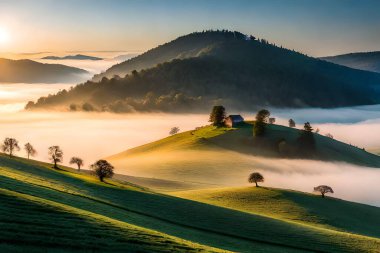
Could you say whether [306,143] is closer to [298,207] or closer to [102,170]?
[298,207]

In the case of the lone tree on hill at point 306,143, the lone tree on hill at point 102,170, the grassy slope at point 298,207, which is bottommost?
the grassy slope at point 298,207

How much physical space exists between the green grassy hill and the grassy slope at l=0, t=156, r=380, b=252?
59260mm

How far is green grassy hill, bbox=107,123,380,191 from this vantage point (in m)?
142

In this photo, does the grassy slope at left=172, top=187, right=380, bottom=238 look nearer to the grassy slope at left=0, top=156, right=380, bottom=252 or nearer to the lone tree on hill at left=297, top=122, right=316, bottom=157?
the grassy slope at left=0, top=156, right=380, bottom=252

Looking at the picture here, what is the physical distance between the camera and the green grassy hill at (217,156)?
142 meters

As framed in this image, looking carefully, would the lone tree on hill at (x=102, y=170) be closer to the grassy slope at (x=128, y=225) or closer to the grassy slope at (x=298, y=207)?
the grassy slope at (x=128, y=225)

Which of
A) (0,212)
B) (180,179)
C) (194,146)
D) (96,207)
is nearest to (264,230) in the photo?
(96,207)

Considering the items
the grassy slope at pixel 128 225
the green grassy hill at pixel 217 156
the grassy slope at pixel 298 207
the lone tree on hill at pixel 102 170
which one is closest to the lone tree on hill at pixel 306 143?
the green grassy hill at pixel 217 156

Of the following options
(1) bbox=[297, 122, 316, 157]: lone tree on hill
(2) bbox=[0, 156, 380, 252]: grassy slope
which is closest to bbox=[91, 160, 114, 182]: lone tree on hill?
(2) bbox=[0, 156, 380, 252]: grassy slope

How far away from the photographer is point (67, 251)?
3134cm

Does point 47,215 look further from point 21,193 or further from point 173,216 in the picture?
point 173,216

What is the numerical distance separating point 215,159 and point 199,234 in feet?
357

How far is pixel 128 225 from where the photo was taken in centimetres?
4156

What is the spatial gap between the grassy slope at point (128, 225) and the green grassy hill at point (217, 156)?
5926 cm
